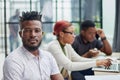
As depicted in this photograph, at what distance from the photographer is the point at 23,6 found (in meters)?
4.97

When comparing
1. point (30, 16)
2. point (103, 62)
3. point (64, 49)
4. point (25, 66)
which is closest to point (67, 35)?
point (64, 49)

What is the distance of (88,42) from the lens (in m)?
3.04

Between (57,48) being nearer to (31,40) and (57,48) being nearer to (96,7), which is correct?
(31,40)

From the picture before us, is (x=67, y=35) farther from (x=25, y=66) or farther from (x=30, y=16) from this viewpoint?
(x=25, y=66)

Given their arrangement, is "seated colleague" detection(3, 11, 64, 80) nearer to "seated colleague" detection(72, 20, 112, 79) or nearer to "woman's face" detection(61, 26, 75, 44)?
"woman's face" detection(61, 26, 75, 44)

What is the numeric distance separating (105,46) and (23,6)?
7.28 ft

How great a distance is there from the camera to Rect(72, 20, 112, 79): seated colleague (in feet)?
9.39

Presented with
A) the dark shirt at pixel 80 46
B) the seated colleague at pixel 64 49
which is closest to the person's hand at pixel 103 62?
the seated colleague at pixel 64 49

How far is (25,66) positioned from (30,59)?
6cm

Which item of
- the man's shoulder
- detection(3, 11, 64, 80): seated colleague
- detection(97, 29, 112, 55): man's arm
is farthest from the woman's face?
detection(97, 29, 112, 55): man's arm

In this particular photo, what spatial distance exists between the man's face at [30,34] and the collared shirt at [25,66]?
0.14 ft

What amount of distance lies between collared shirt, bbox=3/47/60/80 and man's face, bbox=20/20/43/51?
0.04 m

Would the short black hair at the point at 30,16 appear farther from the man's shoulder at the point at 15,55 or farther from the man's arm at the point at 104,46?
the man's arm at the point at 104,46

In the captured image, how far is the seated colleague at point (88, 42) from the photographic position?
2.86 meters
